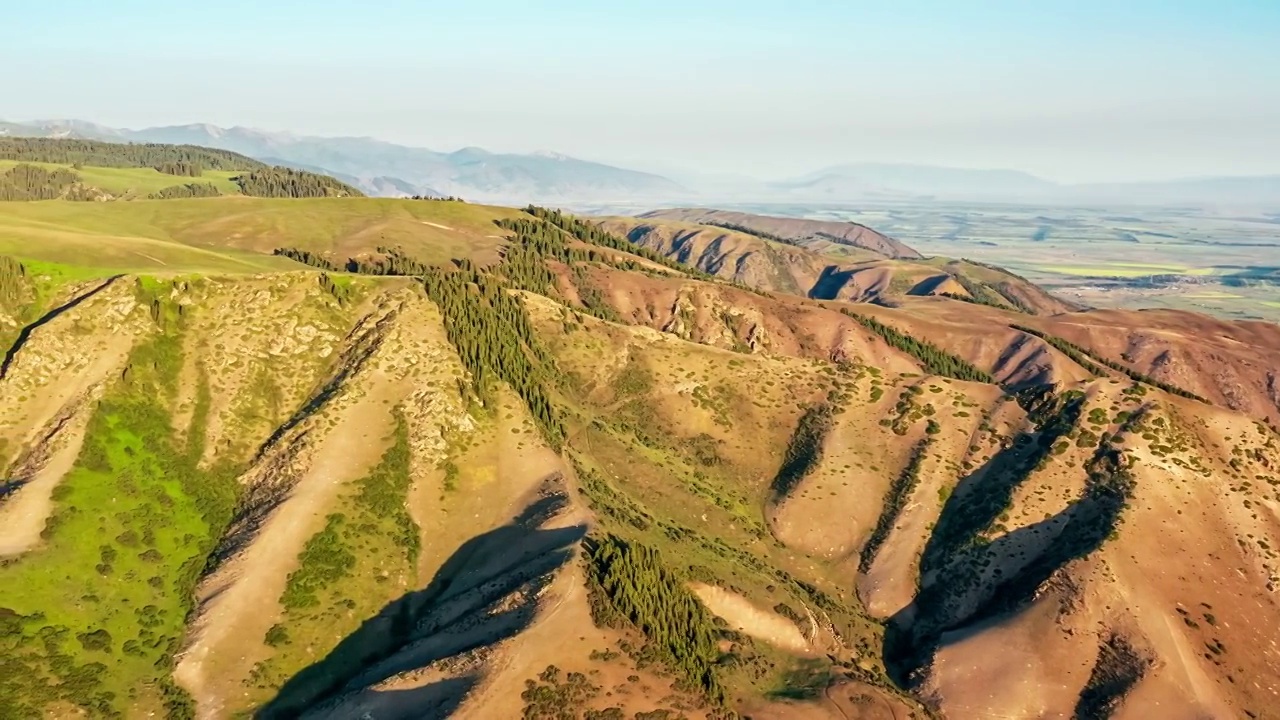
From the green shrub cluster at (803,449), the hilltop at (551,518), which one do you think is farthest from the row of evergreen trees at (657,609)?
the green shrub cluster at (803,449)

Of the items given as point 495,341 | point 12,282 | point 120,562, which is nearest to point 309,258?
point 12,282

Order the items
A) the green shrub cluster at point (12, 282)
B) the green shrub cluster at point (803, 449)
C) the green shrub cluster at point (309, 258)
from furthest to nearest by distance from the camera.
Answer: the green shrub cluster at point (309, 258) < the green shrub cluster at point (803, 449) < the green shrub cluster at point (12, 282)

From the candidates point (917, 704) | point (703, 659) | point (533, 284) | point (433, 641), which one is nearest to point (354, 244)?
point (533, 284)

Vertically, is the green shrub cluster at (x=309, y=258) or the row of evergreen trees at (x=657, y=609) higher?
the green shrub cluster at (x=309, y=258)

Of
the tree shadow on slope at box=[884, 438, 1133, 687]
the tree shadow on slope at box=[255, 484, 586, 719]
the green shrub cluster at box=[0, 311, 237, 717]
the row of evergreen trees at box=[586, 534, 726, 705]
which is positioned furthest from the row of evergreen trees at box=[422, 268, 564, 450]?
the tree shadow on slope at box=[884, 438, 1133, 687]

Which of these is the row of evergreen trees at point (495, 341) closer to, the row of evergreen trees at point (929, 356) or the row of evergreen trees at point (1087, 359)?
the row of evergreen trees at point (929, 356)

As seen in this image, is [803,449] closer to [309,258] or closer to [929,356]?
[929,356]
